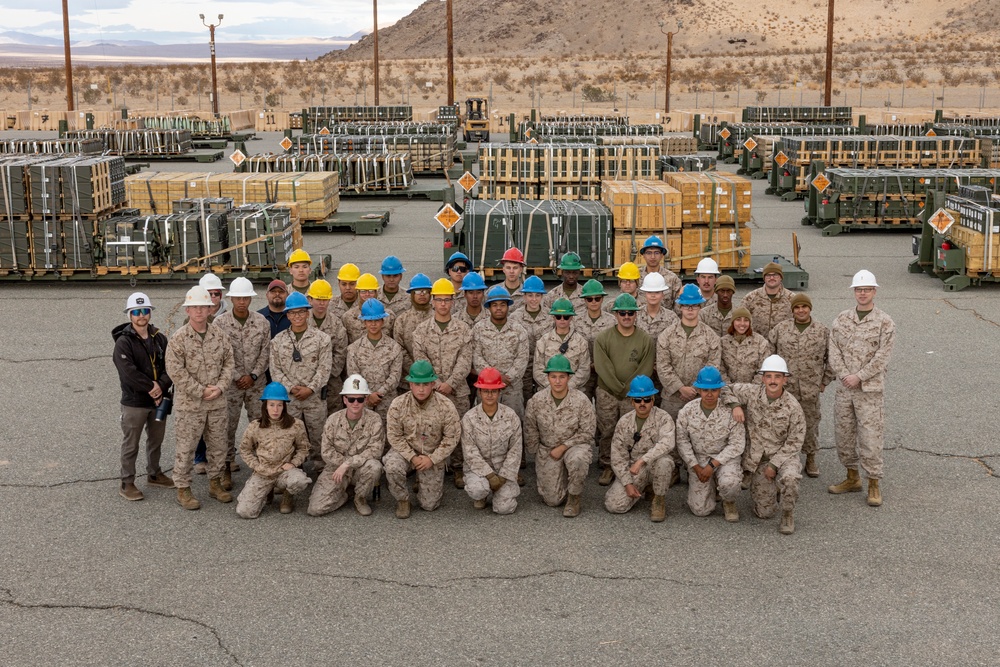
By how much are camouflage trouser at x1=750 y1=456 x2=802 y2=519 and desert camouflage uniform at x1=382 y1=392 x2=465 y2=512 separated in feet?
8.51

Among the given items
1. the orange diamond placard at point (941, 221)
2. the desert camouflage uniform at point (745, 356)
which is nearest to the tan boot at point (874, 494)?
the desert camouflage uniform at point (745, 356)

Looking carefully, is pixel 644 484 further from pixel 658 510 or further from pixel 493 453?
pixel 493 453

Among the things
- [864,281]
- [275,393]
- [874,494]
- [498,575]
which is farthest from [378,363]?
[874,494]

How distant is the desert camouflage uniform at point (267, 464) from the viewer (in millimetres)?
9320

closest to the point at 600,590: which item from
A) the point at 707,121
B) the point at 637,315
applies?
the point at 637,315

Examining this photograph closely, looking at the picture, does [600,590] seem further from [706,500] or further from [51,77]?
[51,77]

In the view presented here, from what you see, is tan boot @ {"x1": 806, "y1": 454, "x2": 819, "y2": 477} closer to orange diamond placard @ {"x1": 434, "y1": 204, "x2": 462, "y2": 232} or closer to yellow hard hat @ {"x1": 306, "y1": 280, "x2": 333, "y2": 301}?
yellow hard hat @ {"x1": 306, "y1": 280, "x2": 333, "y2": 301}

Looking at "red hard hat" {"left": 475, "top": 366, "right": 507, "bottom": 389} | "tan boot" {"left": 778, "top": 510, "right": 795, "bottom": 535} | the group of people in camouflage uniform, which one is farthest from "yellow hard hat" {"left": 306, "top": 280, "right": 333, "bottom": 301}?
"tan boot" {"left": 778, "top": 510, "right": 795, "bottom": 535}

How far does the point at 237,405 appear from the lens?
1031cm

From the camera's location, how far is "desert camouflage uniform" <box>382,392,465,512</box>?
9.36 meters

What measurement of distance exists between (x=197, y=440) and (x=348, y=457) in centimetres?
142

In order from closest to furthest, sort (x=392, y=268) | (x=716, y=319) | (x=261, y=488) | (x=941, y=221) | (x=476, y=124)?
(x=261, y=488), (x=716, y=319), (x=392, y=268), (x=941, y=221), (x=476, y=124)

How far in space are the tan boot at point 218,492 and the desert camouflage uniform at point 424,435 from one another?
4.92 ft

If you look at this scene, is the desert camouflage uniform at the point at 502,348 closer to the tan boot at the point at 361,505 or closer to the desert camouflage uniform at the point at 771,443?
the tan boot at the point at 361,505
